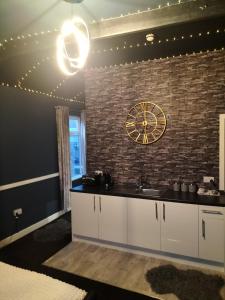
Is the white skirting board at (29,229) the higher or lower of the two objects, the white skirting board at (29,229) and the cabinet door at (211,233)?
the lower

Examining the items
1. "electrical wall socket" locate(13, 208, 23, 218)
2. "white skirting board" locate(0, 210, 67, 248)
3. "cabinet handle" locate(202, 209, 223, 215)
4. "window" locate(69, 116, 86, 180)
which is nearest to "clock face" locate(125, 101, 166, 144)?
"cabinet handle" locate(202, 209, 223, 215)

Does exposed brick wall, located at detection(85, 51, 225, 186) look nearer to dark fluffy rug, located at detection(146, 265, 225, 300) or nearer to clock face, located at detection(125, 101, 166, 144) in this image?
clock face, located at detection(125, 101, 166, 144)

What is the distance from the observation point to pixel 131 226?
3469 millimetres

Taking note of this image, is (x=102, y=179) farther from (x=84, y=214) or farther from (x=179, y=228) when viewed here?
(x=179, y=228)

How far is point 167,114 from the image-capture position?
3.71m

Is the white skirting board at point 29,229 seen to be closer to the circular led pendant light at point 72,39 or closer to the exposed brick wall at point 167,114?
the exposed brick wall at point 167,114

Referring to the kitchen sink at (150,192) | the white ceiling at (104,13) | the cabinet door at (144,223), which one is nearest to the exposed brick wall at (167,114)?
the kitchen sink at (150,192)

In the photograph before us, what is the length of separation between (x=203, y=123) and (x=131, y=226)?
68.4 inches

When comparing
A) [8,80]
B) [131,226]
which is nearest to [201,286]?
[131,226]

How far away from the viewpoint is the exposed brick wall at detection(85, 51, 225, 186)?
3453mm

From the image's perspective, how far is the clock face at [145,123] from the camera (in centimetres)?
375

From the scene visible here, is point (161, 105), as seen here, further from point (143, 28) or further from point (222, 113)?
point (143, 28)

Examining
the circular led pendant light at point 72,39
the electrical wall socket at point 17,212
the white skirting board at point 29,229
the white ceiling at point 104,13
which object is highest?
the white ceiling at point 104,13

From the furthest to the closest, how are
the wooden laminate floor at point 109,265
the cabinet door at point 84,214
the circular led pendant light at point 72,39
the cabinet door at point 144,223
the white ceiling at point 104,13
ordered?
1. the cabinet door at point 84,214
2. the cabinet door at point 144,223
3. the wooden laminate floor at point 109,265
4. the white ceiling at point 104,13
5. the circular led pendant light at point 72,39
